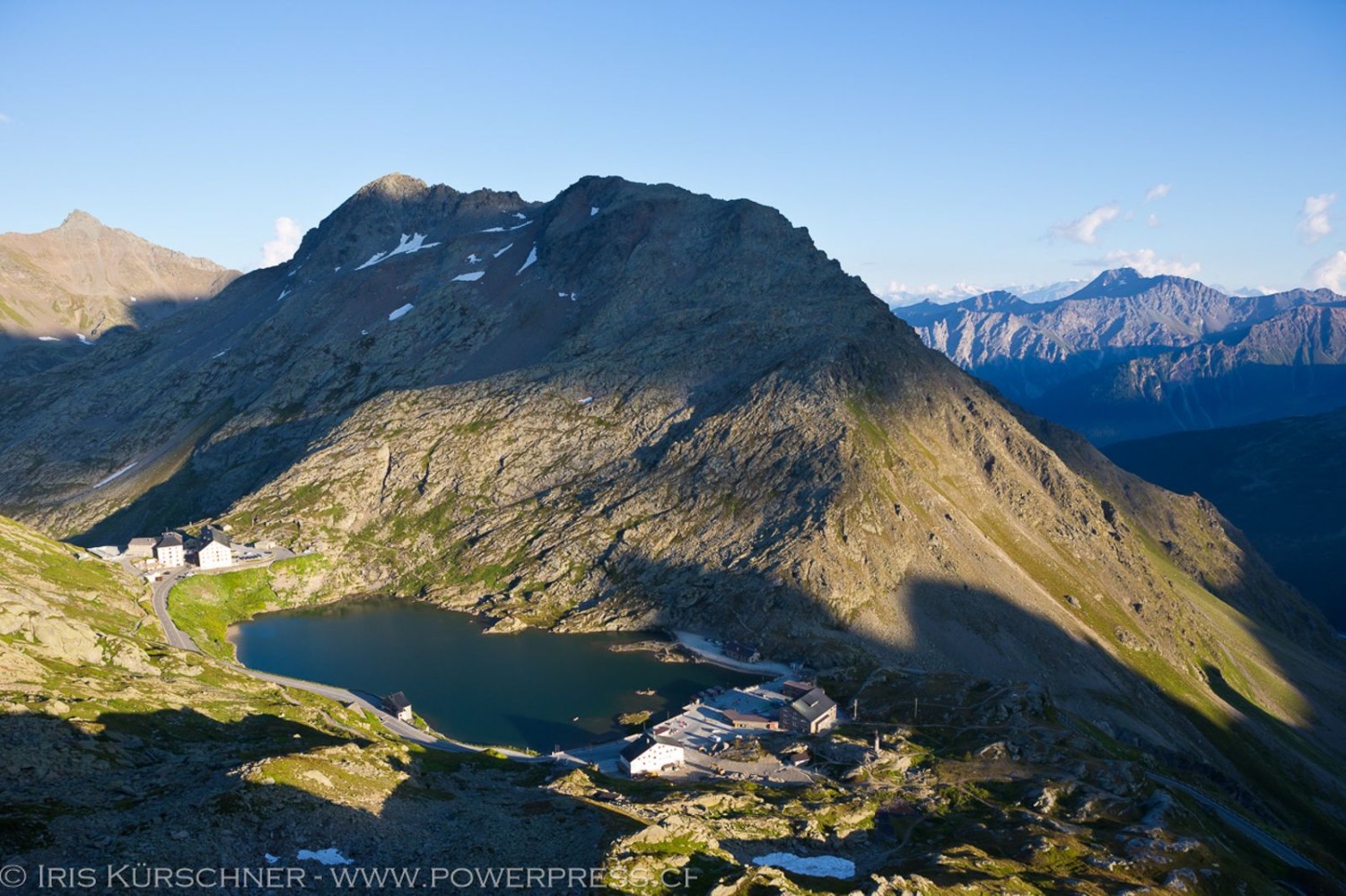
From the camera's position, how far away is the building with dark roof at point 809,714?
399 feet

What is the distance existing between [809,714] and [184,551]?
124 m

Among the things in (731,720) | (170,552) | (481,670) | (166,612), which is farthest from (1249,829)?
(170,552)

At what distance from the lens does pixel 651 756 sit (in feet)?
346

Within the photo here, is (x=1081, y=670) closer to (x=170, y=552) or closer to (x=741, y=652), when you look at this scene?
(x=741, y=652)

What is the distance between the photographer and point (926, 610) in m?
169

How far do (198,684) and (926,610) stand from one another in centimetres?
→ 11960

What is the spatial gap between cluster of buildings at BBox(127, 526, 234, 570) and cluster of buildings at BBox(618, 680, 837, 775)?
9869cm

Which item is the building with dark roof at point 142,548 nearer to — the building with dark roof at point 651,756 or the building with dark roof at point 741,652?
the building with dark roof at point 741,652

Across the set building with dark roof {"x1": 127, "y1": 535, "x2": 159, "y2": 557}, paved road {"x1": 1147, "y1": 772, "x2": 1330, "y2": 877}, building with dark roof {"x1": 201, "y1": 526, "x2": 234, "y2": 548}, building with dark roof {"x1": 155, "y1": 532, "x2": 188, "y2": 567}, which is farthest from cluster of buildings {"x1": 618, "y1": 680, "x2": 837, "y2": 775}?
building with dark roof {"x1": 127, "y1": 535, "x2": 159, "y2": 557}

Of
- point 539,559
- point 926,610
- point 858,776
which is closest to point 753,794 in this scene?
point 858,776

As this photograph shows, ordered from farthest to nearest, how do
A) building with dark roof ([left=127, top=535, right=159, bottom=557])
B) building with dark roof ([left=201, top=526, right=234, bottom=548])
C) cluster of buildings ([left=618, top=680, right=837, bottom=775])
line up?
building with dark roof ([left=201, top=526, right=234, bottom=548]) < building with dark roof ([left=127, top=535, right=159, bottom=557]) < cluster of buildings ([left=618, top=680, right=837, bottom=775])

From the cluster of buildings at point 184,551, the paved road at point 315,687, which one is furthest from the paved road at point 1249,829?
the cluster of buildings at point 184,551

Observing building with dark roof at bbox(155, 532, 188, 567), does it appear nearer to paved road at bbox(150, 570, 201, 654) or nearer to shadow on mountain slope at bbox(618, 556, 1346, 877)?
paved road at bbox(150, 570, 201, 654)

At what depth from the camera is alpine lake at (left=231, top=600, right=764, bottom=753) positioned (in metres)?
128
